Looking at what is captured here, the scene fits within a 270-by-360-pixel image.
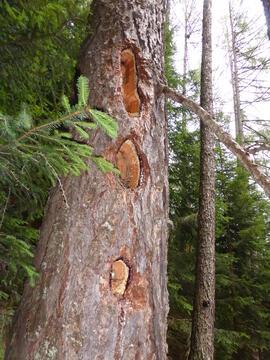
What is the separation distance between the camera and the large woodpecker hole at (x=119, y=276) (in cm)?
156

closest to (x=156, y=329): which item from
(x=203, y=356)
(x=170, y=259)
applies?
(x=203, y=356)

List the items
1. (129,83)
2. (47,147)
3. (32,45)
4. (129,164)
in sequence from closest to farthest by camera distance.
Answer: (47,147) < (129,164) < (129,83) < (32,45)

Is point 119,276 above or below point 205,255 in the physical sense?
below

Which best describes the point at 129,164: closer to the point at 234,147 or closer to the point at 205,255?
the point at 234,147

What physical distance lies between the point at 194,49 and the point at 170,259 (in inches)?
542

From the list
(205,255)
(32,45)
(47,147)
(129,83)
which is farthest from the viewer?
(205,255)

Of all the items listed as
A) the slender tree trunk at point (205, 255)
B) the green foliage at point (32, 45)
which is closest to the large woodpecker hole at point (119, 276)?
the green foliage at point (32, 45)

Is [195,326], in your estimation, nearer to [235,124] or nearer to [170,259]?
[170,259]

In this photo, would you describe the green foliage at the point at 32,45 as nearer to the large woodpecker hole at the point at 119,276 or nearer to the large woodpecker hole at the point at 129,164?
the large woodpecker hole at the point at 129,164

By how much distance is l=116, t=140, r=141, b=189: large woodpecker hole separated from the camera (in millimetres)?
1841

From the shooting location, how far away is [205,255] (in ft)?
17.7

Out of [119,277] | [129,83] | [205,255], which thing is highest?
[129,83]

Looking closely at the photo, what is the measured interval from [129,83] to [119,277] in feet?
4.32

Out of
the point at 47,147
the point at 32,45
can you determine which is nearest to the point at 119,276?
the point at 47,147
